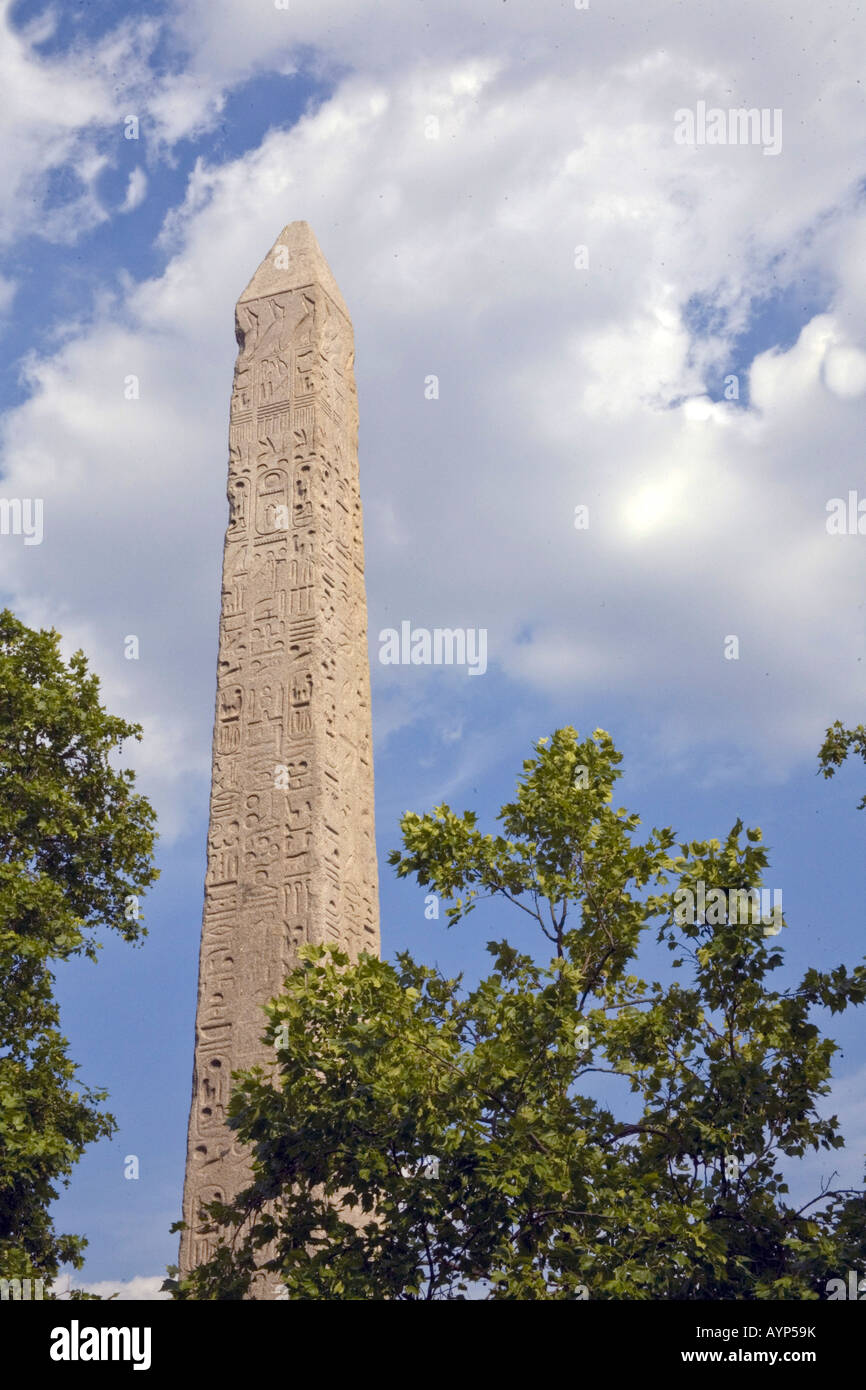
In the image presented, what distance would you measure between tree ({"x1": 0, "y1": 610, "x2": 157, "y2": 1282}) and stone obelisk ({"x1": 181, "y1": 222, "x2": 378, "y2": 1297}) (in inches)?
138

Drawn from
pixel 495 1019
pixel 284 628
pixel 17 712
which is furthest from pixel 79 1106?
pixel 495 1019

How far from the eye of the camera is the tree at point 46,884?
58.0 feet

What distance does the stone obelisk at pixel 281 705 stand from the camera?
14.8m

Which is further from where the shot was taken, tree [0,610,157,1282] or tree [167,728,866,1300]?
tree [0,610,157,1282]

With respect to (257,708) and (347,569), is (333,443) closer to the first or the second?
(347,569)

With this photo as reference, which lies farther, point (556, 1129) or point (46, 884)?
point (46, 884)

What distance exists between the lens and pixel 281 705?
16.0m

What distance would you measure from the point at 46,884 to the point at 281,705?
168 inches

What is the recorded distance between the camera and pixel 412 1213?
1183cm

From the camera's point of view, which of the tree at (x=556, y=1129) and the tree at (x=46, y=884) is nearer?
the tree at (x=556, y=1129)

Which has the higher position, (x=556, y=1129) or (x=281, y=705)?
(x=281, y=705)

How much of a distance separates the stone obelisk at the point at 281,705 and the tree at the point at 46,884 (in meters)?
3.51

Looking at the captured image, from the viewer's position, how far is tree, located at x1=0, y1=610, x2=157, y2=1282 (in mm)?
17688
